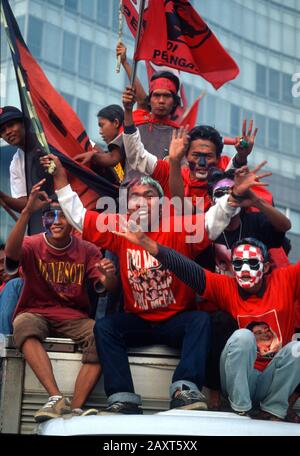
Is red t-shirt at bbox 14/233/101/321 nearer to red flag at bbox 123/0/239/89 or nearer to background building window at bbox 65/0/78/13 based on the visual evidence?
red flag at bbox 123/0/239/89

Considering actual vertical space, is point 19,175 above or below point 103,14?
below

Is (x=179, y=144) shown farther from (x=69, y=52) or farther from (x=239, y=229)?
(x=69, y=52)

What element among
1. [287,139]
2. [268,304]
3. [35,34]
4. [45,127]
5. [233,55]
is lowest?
[268,304]

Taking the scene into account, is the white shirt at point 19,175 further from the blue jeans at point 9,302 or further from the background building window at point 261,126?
the background building window at point 261,126

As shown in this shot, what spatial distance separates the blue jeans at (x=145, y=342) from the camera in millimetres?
6598

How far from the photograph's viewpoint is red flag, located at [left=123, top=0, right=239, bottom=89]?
931 centimetres

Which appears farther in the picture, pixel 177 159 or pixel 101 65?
pixel 101 65

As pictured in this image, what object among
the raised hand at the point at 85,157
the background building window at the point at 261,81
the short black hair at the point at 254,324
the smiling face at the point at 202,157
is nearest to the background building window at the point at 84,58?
the background building window at the point at 261,81

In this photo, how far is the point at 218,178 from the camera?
25.8ft

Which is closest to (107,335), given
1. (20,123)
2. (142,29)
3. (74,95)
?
(20,123)

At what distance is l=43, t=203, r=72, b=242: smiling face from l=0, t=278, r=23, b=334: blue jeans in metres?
0.40

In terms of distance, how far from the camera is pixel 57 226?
25.1 ft

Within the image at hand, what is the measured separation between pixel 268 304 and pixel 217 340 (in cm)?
40

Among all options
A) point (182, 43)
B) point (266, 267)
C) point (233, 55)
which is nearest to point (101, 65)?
point (233, 55)
